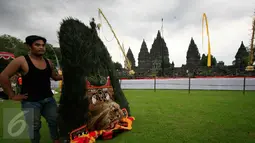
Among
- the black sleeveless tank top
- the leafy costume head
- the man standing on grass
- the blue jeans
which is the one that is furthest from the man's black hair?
the blue jeans

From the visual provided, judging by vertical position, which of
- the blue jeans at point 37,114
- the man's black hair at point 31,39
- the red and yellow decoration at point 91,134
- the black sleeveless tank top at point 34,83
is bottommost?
the red and yellow decoration at point 91,134

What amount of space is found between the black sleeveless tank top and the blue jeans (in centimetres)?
9

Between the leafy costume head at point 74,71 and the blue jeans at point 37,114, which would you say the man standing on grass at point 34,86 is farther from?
the leafy costume head at point 74,71

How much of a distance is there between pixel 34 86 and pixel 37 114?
16.2 inches

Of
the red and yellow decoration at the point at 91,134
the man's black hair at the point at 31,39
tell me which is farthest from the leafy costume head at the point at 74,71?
the man's black hair at the point at 31,39

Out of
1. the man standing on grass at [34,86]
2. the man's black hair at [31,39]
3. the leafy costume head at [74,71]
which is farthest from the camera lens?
the leafy costume head at [74,71]

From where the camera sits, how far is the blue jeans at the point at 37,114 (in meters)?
2.12

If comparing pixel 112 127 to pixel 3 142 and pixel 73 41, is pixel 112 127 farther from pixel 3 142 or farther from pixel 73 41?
pixel 3 142

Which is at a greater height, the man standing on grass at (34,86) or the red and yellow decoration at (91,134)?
the man standing on grass at (34,86)

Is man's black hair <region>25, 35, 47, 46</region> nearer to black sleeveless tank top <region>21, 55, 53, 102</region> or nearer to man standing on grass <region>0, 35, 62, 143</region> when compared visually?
man standing on grass <region>0, 35, 62, 143</region>

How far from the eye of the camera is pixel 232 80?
10969mm

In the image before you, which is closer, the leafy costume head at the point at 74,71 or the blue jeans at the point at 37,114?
the blue jeans at the point at 37,114

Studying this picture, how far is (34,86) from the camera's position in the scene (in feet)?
7.07

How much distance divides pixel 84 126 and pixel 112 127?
2.06 feet
